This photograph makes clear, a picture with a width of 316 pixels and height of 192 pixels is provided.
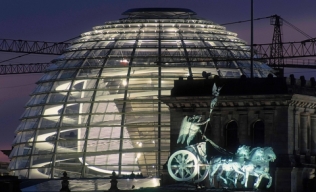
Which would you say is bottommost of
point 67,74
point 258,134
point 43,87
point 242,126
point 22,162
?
point 22,162

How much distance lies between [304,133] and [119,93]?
27446mm

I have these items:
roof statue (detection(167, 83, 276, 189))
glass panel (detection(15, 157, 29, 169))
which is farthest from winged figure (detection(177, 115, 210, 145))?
glass panel (detection(15, 157, 29, 169))

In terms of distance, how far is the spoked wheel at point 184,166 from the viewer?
148 metres

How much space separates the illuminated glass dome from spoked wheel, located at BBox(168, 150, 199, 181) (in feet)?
92.2

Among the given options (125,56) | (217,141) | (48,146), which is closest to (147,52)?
(125,56)

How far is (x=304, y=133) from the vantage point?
162000 millimetres

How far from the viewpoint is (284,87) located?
511ft

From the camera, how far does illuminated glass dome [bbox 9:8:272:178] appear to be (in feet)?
594

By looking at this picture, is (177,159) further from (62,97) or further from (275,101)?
(62,97)

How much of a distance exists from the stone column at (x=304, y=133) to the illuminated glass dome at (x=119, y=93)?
67.0 feet

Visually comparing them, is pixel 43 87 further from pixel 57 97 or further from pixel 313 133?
pixel 313 133

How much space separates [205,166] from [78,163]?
120 feet

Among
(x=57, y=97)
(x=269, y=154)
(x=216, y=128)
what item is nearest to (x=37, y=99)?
(x=57, y=97)

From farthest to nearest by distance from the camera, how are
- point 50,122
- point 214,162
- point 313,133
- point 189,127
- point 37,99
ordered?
1. point 37,99
2. point 50,122
3. point 313,133
4. point 189,127
5. point 214,162
